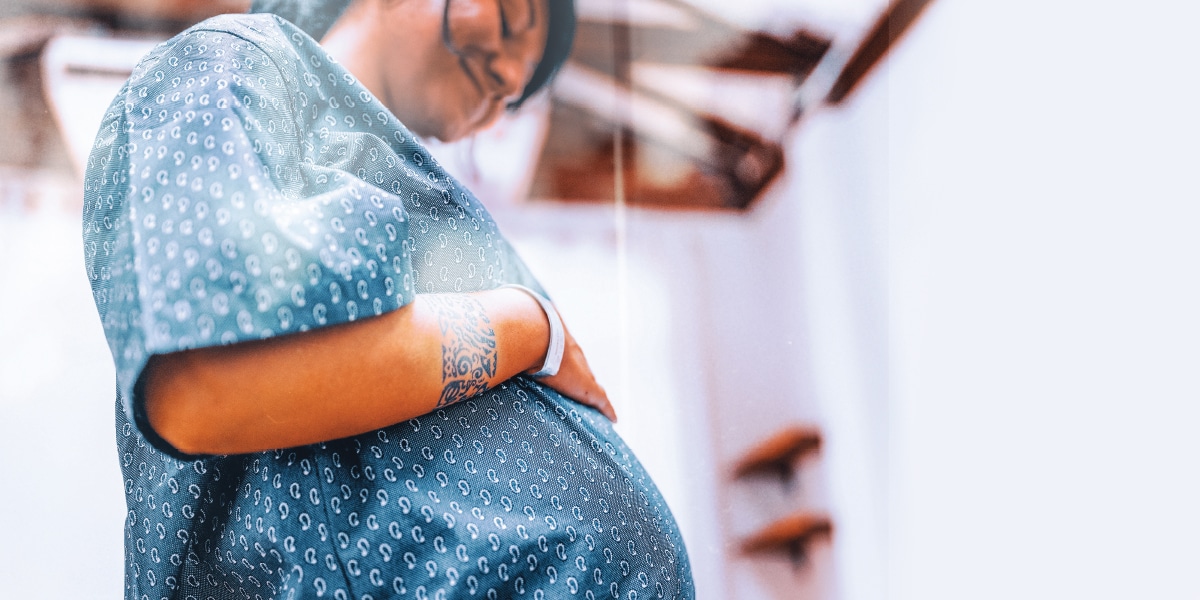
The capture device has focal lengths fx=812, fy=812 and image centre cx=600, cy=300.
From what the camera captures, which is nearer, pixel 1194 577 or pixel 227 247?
pixel 227 247

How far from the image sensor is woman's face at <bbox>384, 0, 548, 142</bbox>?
88cm

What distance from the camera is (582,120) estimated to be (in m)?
1.13

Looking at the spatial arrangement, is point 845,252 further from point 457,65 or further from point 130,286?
point 130,286

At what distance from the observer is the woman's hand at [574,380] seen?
0.73 metres

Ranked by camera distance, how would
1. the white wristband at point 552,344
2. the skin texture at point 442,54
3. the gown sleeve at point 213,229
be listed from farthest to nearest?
the skin texture at point 442,54 < the white wristband at point 552,344 < the gown sleeve at point 213,229

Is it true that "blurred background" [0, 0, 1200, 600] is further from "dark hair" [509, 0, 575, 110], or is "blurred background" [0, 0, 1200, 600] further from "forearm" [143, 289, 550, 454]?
"forearm" [143, 289, 550, 454]

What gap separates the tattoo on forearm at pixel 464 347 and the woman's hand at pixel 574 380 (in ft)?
0.39

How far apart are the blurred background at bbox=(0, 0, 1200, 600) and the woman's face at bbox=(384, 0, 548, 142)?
0.17ft

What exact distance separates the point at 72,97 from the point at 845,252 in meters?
1.00

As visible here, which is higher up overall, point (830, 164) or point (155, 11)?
point (155, 11)

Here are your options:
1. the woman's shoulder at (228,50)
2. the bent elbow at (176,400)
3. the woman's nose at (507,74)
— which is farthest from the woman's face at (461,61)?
the bent elbow at (176,400)

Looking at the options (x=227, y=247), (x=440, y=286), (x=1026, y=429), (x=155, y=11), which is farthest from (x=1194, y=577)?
(x=155, y=11)

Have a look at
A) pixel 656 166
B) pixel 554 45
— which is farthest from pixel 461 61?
pixel 656 166

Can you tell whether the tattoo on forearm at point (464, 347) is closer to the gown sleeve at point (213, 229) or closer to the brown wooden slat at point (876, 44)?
the gown sleeve at point (213, 229)
